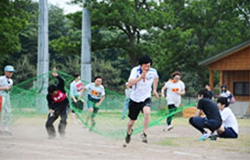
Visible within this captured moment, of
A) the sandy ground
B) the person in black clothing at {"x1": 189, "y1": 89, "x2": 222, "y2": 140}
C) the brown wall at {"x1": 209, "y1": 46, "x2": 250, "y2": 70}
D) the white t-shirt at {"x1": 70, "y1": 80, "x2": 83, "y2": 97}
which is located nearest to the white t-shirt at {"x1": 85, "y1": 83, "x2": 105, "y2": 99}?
the sandy ground

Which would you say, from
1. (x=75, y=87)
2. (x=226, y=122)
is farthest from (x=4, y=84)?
(x=226, y=122)

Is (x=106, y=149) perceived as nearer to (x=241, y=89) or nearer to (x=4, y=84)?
(x=4, y=84)

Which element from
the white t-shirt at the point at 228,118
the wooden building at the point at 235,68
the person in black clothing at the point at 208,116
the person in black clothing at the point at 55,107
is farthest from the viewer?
the wooden building at the point at 235,68

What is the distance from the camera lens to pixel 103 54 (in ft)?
219

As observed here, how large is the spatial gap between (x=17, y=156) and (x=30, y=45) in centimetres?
5585

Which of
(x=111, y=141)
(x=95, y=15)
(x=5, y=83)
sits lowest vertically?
(x=111, y=141)

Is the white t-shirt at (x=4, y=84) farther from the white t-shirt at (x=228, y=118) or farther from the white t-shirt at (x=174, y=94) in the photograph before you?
the white t-shirt at (x=228, y=118)

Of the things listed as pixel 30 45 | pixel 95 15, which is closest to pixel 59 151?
pixel 95 15

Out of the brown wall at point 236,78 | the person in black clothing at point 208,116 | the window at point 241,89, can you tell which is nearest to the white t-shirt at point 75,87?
the person in black clothing at point 208,116

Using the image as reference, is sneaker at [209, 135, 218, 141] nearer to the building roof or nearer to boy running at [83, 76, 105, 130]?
boy running at [83, 76, 105, 130]

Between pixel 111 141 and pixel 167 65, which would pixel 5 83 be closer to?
pixel 111 141

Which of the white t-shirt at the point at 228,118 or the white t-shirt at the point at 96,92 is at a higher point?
the white t-shirt at the point at 96,92

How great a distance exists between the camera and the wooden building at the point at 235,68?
109 feet

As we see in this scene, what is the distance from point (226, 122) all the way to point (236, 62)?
21.7 meters
